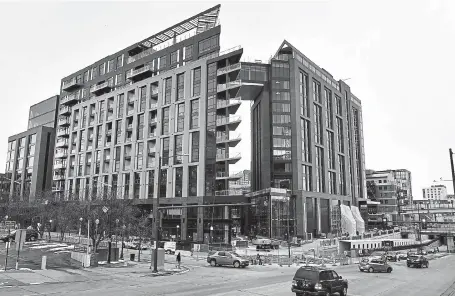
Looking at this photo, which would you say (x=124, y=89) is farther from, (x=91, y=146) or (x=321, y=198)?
(x=321, y=198)

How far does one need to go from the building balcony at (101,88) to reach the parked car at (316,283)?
88.6m

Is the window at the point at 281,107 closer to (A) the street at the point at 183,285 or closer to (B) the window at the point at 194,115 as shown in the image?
(B) the window at the point at 194,115

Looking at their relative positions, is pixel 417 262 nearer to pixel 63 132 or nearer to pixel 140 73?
pixel 140 73

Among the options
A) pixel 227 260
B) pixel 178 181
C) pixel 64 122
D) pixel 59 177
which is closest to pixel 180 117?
pixel 178 181

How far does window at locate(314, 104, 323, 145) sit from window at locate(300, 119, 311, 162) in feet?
10.9

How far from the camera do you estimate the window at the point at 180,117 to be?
78812 millimetres

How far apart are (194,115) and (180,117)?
150 inches

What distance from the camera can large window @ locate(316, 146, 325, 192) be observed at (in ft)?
283

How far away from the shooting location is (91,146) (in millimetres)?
98188

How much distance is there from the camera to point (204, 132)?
74062mm

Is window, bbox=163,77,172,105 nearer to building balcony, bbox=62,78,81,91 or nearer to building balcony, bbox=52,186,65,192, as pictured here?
building balcony, bbox=62,78,81,91

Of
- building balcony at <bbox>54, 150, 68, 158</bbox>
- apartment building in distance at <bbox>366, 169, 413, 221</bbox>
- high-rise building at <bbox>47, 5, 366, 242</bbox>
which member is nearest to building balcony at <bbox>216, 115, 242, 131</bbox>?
high-rise building at <bbox>47, 5, 366, 242</bbox>

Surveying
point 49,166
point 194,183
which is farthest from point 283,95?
point 49,166

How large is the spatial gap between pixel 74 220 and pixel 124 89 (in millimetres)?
45115
